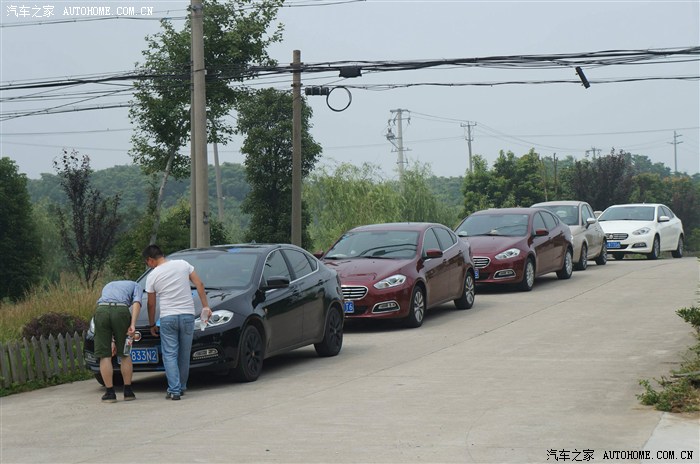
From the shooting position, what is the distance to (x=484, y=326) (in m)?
17.1

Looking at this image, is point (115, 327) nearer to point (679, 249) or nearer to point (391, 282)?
point (391, 282)

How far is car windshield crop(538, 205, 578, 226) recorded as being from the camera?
27500 millimetres

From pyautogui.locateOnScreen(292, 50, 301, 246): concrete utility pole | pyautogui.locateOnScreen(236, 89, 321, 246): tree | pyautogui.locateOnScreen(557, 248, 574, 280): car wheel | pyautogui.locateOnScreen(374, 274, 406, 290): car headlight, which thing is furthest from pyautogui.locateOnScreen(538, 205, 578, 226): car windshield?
pyautogui.locateOnScreen(236, 89, 321, 246): tree

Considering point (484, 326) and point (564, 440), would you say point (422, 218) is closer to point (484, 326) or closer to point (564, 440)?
point (484, 326)

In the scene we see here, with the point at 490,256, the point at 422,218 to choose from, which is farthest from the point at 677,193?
the point at 490,256

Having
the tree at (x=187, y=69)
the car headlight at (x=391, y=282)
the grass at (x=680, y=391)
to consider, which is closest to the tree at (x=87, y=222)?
the tree at (x=187, y=69)

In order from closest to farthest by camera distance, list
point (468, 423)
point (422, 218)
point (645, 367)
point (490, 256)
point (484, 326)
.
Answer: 1. point (468, 423)
2. point (645, 367)
3. point (484, 326)
4. point (490, 256)
5. point (422, 218)

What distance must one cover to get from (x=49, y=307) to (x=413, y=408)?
10.3 meters

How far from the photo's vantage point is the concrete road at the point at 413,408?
27.6ft

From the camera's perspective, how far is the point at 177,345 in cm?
1180

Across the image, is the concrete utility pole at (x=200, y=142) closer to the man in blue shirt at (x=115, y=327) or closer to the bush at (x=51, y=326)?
the bush at (x=51, y=326)

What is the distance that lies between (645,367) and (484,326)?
494cm

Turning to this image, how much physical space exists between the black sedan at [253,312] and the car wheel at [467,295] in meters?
5.17

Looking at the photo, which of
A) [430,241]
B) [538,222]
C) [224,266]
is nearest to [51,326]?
[224,266]
